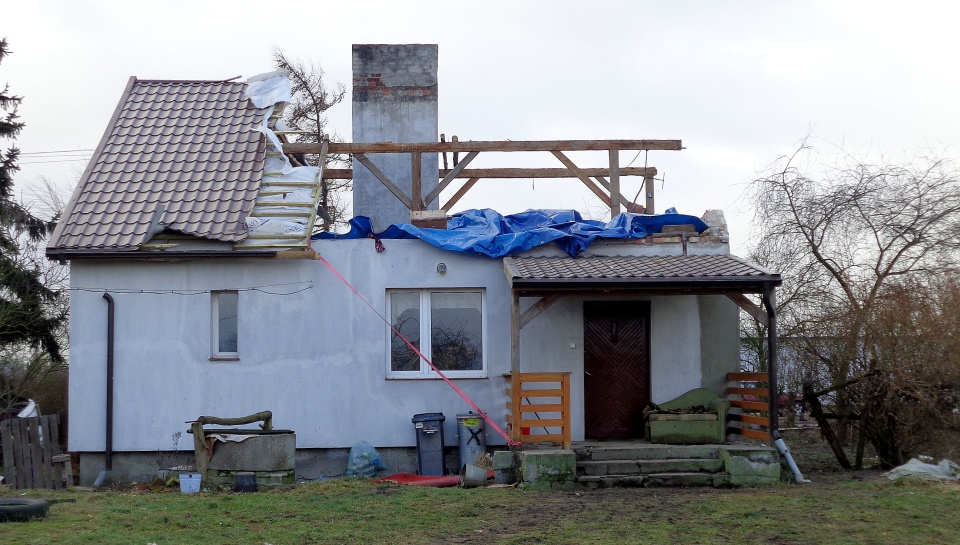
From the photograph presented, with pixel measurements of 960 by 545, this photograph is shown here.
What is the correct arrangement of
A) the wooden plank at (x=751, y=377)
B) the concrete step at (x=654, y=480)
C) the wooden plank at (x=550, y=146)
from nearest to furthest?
1. the concrete step at (x=654, y=480)
2. the wooden plank at (x=751, y=377)
3. the wooden plank at (x=550, y=146)

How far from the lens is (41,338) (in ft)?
65.0

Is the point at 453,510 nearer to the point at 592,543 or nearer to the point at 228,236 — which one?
the point at 592,543

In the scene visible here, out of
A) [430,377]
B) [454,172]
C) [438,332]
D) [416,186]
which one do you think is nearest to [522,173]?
[454,172]

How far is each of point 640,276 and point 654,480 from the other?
2771 mm

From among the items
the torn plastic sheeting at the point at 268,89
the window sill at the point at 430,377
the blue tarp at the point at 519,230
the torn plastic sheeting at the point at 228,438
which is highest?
the torn plastic sheeting at the point at 268,89

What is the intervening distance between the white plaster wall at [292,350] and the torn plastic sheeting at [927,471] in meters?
3.35

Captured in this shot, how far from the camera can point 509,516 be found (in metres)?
10.5

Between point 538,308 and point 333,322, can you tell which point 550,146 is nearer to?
point 538,308

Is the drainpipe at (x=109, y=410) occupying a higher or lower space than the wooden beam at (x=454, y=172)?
lower

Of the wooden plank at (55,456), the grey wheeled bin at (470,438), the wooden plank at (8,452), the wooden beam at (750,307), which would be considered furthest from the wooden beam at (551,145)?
the wooden plank at (8,452)

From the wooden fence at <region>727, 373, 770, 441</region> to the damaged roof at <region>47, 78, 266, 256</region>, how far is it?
7908 mm

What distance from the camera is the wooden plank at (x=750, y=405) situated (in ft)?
44.9

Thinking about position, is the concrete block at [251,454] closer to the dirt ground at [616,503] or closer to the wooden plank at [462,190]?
the dirt ground at [616,503]

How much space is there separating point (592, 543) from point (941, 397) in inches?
262
